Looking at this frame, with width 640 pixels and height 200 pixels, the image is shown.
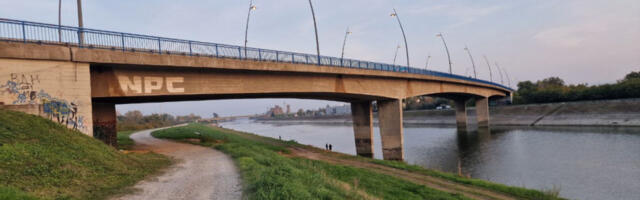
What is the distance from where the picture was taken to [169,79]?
1834cm

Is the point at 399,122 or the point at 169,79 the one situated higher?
the point at 169,79

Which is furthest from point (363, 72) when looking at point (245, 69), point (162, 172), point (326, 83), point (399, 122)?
point (162, 172)

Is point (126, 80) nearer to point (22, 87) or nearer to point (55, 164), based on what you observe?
point (22, 87)

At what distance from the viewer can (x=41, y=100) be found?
13.8 meters

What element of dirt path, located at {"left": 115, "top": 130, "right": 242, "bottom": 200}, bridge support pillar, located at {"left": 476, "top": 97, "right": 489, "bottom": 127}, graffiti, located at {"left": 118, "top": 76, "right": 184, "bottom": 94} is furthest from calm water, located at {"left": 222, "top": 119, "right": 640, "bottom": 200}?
bridge support pillar, located at {"left": 476, "top": 97, "right": 489, "bottom": 127}

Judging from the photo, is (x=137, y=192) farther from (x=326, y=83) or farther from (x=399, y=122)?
(x=399, y=122)

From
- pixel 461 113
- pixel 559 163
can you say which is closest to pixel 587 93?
pixel 461 113

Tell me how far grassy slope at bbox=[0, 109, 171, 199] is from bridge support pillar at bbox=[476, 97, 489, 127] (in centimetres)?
6772

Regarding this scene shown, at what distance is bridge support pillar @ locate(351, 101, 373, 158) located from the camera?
35.0 m

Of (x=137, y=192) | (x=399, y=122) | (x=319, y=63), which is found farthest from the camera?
(x=399, y=122)

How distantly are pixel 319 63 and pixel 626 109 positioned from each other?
54083 mm

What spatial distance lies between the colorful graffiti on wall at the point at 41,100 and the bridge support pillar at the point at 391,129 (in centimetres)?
2572

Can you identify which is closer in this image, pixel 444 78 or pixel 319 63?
pixel 319 63

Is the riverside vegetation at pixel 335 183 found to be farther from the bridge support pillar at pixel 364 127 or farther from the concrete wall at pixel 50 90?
the bridge support pillar at pixel 364 127
